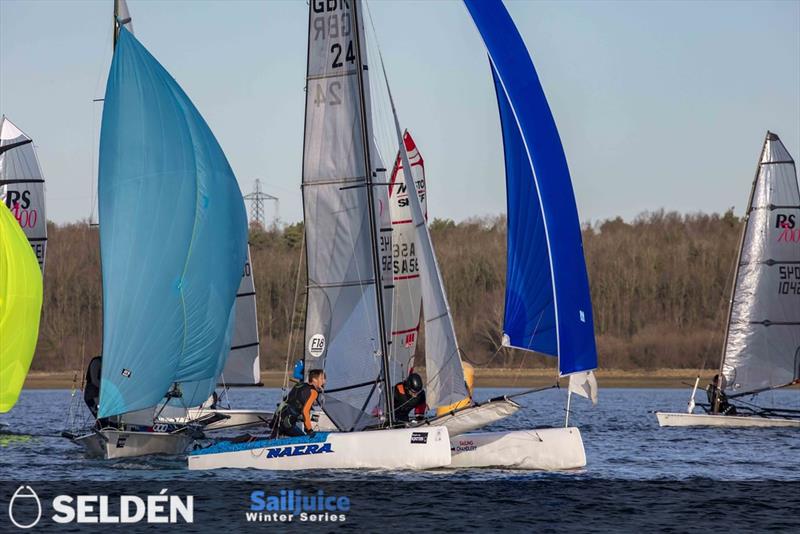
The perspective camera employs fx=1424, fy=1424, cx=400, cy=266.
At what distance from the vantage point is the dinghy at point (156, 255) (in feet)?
87.0

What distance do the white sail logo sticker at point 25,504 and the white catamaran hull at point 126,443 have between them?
10.9ft

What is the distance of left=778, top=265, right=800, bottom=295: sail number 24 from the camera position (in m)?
40.3

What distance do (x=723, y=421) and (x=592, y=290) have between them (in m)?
54.5

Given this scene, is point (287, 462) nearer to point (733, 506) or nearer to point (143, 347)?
point (143, 347)

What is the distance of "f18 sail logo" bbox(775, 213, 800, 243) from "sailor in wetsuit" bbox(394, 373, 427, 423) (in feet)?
58.4

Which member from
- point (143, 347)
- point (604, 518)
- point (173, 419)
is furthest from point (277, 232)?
point (604, 518)

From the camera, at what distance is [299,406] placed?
78.6ft

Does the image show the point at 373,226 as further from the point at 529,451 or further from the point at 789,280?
the point at 789,280

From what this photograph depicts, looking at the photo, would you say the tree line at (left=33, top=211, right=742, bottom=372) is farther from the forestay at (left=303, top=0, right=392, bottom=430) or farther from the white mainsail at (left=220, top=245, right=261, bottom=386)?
the forestay at (left=303, top=0, right=392, bottom=430)

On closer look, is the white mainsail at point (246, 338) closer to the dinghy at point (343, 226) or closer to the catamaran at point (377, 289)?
the catamaran at point (377, 289)

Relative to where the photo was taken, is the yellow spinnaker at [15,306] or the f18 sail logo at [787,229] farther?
the f18 sail logo at [787,229]

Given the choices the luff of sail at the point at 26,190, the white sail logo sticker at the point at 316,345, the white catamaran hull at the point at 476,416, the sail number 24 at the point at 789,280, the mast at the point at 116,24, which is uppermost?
the mast at the point at 116,24

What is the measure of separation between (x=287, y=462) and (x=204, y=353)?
16.1 feet

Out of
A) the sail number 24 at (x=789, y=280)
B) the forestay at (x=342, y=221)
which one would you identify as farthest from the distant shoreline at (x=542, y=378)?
the forestay at (x=342, y=221)
